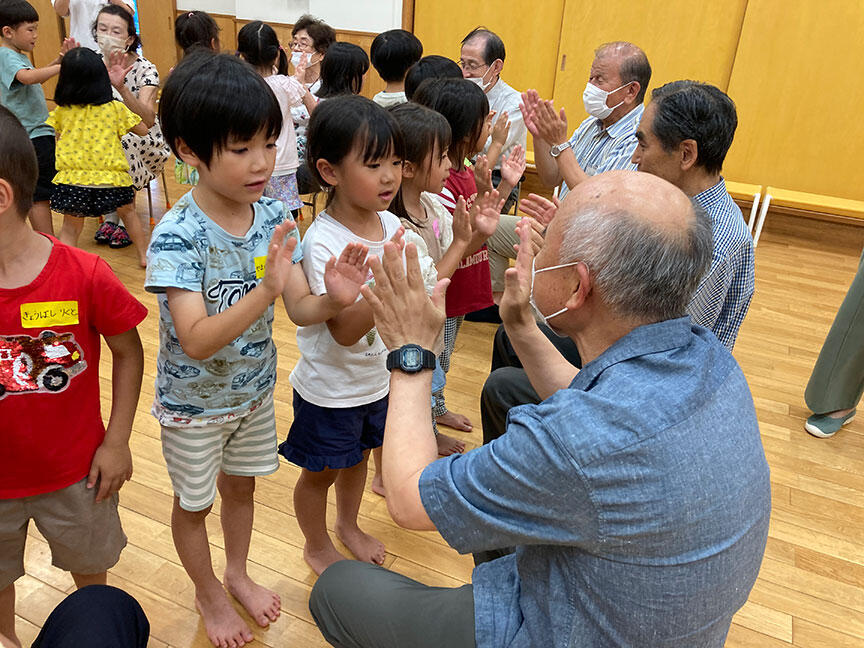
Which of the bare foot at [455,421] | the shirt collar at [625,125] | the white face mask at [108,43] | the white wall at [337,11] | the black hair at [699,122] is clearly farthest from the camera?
the white wall at [337,11]

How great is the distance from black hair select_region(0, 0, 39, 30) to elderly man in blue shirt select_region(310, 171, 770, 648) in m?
3.46

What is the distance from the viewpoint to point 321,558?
73.2 inches

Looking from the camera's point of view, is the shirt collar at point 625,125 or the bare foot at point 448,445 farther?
the shirt collar at point 625,125

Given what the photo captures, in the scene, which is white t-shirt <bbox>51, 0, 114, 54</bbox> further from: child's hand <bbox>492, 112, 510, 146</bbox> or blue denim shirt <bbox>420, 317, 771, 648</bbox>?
blue denim shirt <bbox>420, 317, 771, 648</bbox>

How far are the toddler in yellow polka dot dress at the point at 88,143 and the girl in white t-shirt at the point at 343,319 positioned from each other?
2.44 meters

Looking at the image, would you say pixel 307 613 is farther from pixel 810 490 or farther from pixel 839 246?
pixel 839 246

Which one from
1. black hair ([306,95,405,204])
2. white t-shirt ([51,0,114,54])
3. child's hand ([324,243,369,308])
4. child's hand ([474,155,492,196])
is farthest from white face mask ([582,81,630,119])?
white t-shirt ([51,0,114,54])

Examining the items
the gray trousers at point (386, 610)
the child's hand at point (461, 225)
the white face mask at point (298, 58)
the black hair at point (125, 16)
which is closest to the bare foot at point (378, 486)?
the gray trousers at point (386, 610)

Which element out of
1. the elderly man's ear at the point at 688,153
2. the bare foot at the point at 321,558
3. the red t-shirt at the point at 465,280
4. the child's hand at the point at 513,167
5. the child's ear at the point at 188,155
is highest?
the child's ear at the point at 188,155

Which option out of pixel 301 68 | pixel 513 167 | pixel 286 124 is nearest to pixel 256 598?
pixel 513 167

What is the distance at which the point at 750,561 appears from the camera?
97cm

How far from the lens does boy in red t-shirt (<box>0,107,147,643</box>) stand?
114cm

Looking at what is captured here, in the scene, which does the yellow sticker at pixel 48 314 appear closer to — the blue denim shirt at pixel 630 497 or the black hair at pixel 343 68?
the blue denim shirt at pixel 630 497

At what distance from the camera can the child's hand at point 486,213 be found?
1754mm
